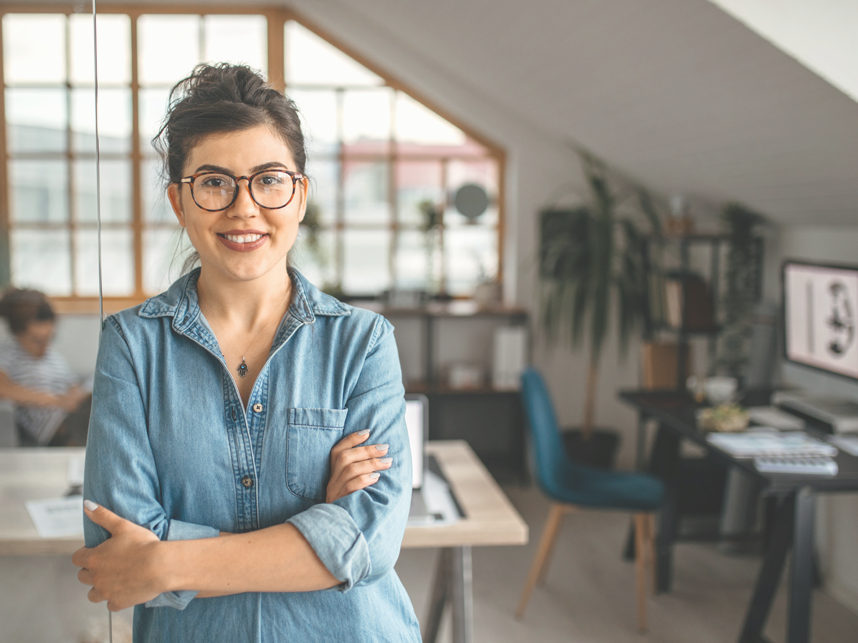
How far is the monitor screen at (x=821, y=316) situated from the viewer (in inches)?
112

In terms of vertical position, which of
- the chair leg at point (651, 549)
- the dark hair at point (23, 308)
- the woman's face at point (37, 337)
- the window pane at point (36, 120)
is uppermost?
the window pane at point (36, 120)

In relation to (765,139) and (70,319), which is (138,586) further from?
(765,139)

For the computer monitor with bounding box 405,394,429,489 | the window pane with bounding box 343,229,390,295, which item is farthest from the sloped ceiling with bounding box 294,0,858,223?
the computer monitor with bounding box 405,394,429,489

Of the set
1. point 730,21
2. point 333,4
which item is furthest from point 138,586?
point 333,4

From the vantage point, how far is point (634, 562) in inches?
144

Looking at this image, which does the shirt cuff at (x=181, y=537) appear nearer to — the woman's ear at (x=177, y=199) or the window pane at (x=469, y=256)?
the woman's ear at (x=177, y=199)

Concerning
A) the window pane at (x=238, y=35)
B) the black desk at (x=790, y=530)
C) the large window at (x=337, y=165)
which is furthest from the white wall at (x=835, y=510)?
the window pane at (x=238, y=35)

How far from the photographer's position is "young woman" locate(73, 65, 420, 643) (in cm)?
102

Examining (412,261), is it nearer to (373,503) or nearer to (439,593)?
(439,593)

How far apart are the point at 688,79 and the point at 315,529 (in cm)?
249

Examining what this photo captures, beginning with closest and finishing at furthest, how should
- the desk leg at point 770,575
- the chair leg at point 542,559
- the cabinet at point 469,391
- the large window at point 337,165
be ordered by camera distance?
the desk leg at point 770,575 < the chair leg at point 542,559 < the cabinet at point 469,391 < the large window at point 337,165

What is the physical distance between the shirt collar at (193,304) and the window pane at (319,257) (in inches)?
144

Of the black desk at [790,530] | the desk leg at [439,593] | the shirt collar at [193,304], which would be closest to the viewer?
the shirt collar at [193,304]

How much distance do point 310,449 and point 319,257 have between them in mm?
3919
